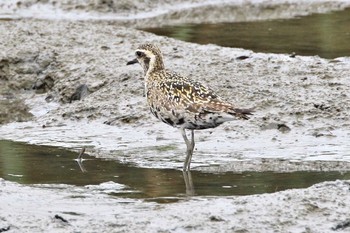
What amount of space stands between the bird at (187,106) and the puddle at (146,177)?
0.43 metres

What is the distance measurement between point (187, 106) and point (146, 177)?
29.9 inches

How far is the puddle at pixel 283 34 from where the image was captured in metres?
15.6

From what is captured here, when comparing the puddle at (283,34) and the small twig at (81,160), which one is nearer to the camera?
the small twig at (81,160)

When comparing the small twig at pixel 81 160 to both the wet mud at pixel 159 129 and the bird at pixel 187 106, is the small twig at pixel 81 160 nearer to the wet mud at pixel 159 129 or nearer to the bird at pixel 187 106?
the wet mud at pixel 159 129

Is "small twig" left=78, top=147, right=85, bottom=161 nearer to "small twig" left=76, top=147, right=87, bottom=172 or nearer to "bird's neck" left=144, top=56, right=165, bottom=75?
"small twig" left=76, top=147, right=87, bottom=172

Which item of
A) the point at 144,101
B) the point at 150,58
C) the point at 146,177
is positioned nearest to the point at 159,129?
the point at 144,101

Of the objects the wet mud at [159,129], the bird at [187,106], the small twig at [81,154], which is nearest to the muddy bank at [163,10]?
the wet mud at [159,129]

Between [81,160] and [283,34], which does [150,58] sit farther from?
[283,34]

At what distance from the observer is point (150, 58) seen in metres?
10.9

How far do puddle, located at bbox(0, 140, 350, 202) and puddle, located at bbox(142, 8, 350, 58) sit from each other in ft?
17.7

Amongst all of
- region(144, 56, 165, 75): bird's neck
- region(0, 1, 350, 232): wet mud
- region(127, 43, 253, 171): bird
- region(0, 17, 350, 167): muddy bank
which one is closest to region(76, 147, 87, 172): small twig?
region(0, 1, 350, 232): wet mud

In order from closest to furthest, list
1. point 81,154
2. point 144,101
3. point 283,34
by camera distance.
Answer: point 81,154 < point 144,101 < point 283,34

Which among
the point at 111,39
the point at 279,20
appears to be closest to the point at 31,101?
the point at 111,39

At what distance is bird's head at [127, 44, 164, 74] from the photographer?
10797mm
